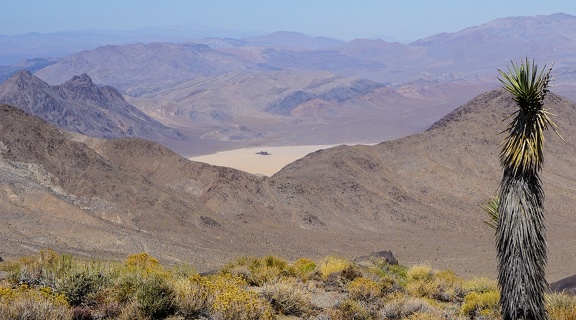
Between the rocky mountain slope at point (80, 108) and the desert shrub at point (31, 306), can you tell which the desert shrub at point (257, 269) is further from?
the rocky mountain slope at point (80, 108)

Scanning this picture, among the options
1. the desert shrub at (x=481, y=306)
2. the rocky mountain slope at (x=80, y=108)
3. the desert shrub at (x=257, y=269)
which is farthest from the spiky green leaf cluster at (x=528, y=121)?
the rocky mountain slope at (x=80, y=108)

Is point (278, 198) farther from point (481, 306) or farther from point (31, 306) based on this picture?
point (31, 306)

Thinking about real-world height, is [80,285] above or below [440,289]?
above

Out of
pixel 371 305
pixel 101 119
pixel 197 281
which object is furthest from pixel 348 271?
pixel 101 119

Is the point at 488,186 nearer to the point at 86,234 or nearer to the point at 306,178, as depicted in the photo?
the point at 306,178

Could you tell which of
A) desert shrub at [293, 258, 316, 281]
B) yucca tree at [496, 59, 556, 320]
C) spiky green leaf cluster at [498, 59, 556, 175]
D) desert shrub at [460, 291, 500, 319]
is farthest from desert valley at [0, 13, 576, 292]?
spiky green leaf cluster at [498, 59, 556, 175]

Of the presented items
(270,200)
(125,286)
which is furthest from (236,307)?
(270,200)

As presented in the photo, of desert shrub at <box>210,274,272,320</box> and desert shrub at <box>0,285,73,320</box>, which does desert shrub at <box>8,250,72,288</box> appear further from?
desert shrub at <box>210,274,272,320</box>
